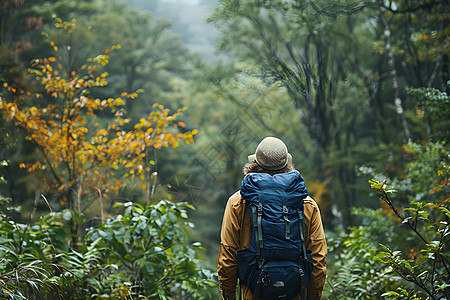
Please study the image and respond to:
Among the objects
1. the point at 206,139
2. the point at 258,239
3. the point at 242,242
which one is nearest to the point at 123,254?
the point at 242,242

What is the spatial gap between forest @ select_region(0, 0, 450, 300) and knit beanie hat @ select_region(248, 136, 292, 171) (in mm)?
514

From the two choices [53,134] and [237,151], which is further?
[237,151]

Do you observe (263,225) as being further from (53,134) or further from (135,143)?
(53,134)

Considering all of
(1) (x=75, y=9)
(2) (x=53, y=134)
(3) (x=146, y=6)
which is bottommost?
(2) (x=53, y=134)

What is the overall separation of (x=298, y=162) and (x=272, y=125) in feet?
5.70

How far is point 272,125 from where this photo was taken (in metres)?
13.3

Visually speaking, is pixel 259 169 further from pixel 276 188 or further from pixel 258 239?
pixel 258 239

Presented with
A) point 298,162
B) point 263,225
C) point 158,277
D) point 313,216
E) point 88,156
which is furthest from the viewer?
point 298,162

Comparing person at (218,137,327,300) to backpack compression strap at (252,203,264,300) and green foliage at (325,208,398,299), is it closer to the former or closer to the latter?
backpack compression strap at (252,203,264,300)

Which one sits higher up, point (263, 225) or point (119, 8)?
point (119, 8)

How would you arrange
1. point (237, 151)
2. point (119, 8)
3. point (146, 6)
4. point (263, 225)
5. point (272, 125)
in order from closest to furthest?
point (263, 225), point (237, 151), point (272, 125), point (119, 8), point (146, 6)

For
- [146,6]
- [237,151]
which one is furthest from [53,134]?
[146,6]

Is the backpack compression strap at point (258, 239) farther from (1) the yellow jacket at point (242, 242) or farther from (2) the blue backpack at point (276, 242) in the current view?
(1) the yellow jacket at point (242, 242)

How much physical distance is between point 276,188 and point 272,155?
21 cm
